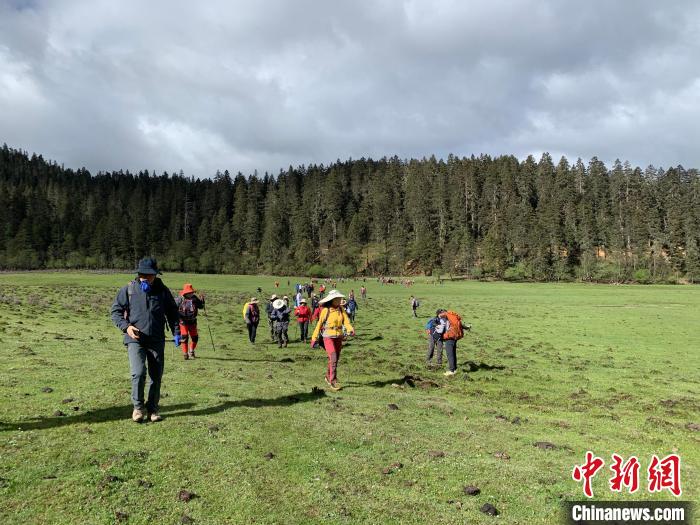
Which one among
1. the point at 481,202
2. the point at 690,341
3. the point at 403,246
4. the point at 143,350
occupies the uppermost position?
the point at 481,202

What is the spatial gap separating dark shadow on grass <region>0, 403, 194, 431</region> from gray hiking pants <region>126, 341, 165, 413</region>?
18.9 inches

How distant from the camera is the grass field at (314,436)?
17.8 ft

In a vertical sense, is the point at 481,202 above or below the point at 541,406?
above

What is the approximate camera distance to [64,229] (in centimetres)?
18662

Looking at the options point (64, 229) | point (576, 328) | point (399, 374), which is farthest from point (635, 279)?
point (64, 229)

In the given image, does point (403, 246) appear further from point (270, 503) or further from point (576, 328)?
point (270, 503)

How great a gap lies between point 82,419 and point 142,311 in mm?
2131

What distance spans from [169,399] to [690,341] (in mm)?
29217

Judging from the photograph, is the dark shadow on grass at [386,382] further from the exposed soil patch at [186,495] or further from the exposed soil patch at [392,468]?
the exposed soil patch at [186,495]

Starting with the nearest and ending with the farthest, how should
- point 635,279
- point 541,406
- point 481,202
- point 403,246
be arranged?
point 541,406, point 635,279, point 403,246, point 481,202

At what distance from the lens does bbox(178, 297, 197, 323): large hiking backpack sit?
54.5 feet

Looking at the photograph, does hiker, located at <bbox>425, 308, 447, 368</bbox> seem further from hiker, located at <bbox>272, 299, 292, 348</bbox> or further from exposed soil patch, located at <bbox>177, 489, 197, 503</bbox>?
exposed soil patch, located at <bbox>177, 489, 197, 503</bbox>
